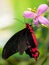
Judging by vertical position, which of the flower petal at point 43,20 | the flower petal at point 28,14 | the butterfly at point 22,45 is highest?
the flower petal at point 28,14

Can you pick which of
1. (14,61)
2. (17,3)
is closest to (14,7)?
(17,3)

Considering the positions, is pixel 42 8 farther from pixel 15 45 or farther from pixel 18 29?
pixel 18 29

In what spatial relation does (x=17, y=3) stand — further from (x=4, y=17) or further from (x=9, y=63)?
(x=9, y=63)

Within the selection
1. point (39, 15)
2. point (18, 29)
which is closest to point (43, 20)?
point (39, 15)

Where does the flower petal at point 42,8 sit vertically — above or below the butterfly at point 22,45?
above

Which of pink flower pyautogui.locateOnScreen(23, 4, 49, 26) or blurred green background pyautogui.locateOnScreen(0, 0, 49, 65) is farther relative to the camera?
blurred green background pyautogui.locateOnScreen(0, 0, 49, 65)

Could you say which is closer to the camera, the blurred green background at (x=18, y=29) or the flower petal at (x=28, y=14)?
the flower petal at (x=28, y=14)
